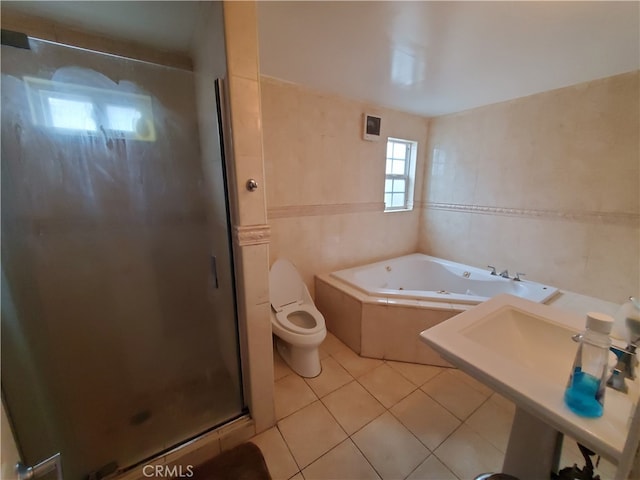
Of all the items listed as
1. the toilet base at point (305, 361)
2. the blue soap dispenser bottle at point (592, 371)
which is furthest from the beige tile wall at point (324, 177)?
the blue soap dispenser bottle at point (592, 371)

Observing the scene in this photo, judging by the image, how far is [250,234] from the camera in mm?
1140

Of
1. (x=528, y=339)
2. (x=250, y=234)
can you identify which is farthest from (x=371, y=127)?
(x=528, y=339)

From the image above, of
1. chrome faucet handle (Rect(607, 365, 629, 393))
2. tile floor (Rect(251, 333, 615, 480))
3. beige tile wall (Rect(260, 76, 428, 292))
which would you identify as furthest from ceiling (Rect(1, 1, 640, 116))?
tile floor (Rect(251, 333, 615, 480))

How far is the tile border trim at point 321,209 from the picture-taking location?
2.11 meters

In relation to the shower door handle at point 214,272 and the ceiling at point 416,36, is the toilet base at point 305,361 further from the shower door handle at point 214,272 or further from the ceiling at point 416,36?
the ceiling at point 416,36

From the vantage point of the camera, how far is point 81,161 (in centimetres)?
113

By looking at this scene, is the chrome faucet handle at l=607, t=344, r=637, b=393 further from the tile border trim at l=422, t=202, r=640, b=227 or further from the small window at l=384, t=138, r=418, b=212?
the small window at l=384, t=138, r=418, b=212

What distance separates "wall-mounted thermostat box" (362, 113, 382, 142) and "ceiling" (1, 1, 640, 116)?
43cm

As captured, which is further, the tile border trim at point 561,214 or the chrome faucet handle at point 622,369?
the tile border trim at point 561,214

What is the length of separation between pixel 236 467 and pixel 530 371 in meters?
1.31

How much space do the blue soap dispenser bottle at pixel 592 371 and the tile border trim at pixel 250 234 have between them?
108cm

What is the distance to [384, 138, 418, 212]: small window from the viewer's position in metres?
2.81

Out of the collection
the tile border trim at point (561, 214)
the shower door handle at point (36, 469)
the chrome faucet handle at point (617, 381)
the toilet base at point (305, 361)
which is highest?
the tile border trim at point (561, 214)

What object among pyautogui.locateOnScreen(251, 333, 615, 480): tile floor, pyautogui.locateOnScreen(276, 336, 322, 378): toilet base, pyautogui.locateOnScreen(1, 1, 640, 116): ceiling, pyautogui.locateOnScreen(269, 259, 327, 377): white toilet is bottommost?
pyautogui.locateOnScreen(251, 333, 615, 480): tile floor
